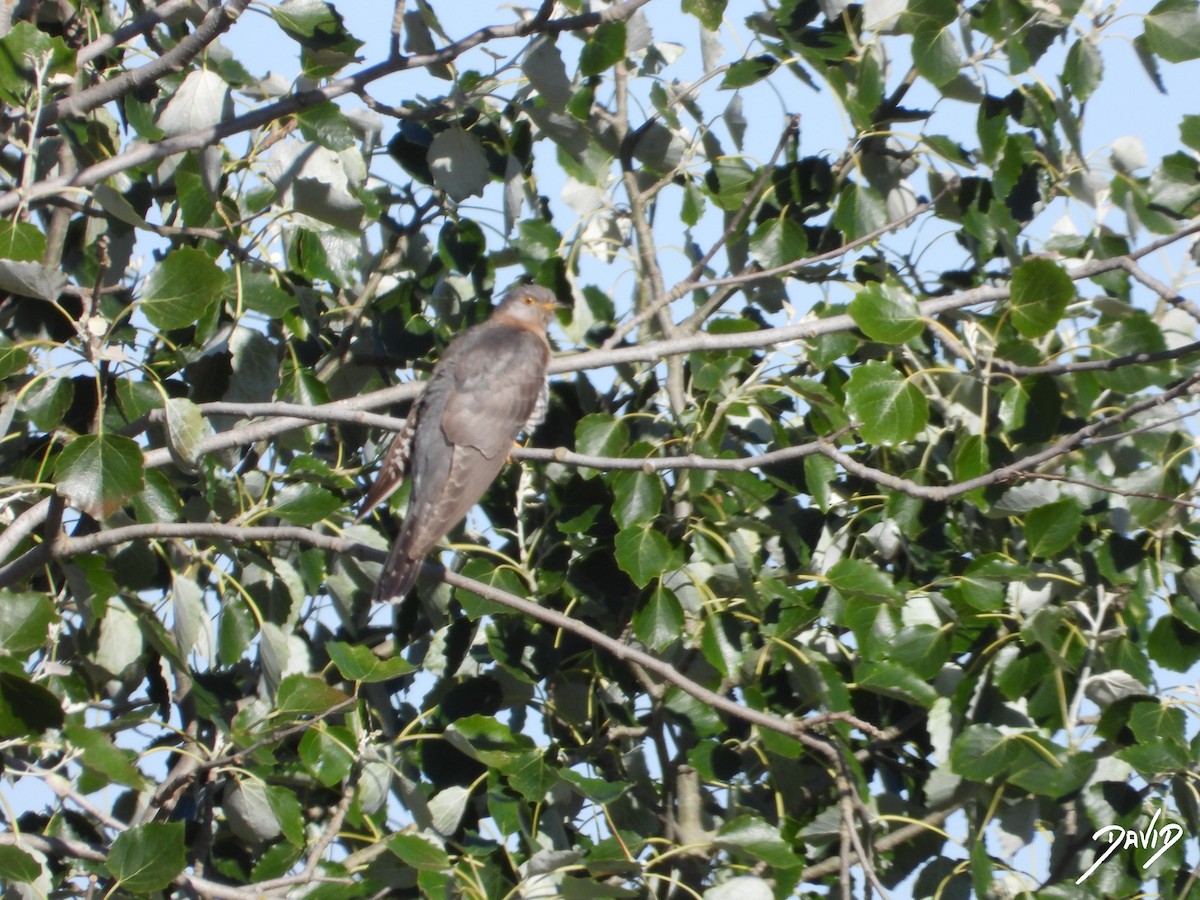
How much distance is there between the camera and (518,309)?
525 centimetres

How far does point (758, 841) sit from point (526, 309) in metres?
2.67

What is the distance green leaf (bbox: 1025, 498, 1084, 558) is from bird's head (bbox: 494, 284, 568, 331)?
83.8 inches

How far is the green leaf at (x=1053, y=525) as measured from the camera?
3.26m

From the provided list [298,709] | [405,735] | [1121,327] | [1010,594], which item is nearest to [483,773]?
[405,735]

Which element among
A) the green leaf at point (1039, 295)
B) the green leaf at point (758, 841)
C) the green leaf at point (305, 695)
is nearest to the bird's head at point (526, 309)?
the green leaf at point (1039, 295)

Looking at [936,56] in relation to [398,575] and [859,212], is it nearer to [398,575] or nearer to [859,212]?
[859,212]

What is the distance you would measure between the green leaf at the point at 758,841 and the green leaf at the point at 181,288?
1.65m

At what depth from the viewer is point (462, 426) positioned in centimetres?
427

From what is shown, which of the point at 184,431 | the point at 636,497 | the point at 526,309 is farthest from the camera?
the point at 526,309

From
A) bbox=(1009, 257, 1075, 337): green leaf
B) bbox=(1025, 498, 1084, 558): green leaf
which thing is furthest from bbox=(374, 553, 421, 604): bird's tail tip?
bbox=(1009, 257, 1075, 337): green leaf

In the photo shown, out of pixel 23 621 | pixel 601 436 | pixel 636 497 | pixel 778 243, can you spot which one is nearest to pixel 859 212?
pixel 778 243

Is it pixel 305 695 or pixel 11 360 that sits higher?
pixel 11 360

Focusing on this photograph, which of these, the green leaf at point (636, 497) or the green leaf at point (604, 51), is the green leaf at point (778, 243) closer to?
Result: the green leaf at point (604, 51)

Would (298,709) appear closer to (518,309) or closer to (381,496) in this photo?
(381,496)
